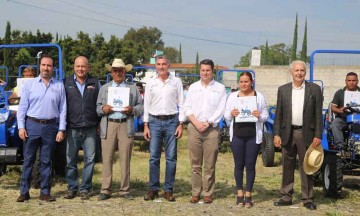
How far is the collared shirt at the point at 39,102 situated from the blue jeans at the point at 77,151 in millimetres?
242

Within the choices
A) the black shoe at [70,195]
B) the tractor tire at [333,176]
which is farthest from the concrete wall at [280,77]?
the black shoe at [70,195]

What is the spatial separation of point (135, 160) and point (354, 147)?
4734 mm

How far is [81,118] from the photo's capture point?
608cm

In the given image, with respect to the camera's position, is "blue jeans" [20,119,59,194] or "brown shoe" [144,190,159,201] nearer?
"blue jeans" [20,119,59,194]

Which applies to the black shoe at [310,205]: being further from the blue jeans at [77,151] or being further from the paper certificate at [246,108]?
the blue jeans at [77,151]

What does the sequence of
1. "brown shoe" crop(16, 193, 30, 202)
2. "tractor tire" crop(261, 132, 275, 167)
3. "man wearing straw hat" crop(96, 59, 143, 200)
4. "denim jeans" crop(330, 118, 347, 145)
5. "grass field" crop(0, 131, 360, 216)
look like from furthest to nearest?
1. "tractor tire" crop(261, 132, 275, 167)
2. "denim jeans" crop(330, 118, 347, 145)
3. "man wearing straw hat" crop(96, 59, 143, 200)
4. "brown shoe" crop(16, 193, 30, 202)
5. "grass field" crop(0, 131, 360, 216)

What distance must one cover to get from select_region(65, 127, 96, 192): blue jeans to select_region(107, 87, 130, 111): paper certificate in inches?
17.7

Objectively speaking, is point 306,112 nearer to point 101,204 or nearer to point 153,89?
point 153,89

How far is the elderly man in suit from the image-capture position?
5766 mm

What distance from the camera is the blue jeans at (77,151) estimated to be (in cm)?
614

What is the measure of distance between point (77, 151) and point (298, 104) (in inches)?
113

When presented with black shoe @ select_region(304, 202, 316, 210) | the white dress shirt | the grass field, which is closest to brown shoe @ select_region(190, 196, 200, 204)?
the grass field

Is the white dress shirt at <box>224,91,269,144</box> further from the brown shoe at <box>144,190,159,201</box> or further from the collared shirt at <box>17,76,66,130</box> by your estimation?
the collared shirt at <box>17,76,66,130</box>

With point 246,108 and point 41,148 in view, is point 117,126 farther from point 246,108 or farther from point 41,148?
point 246,108
